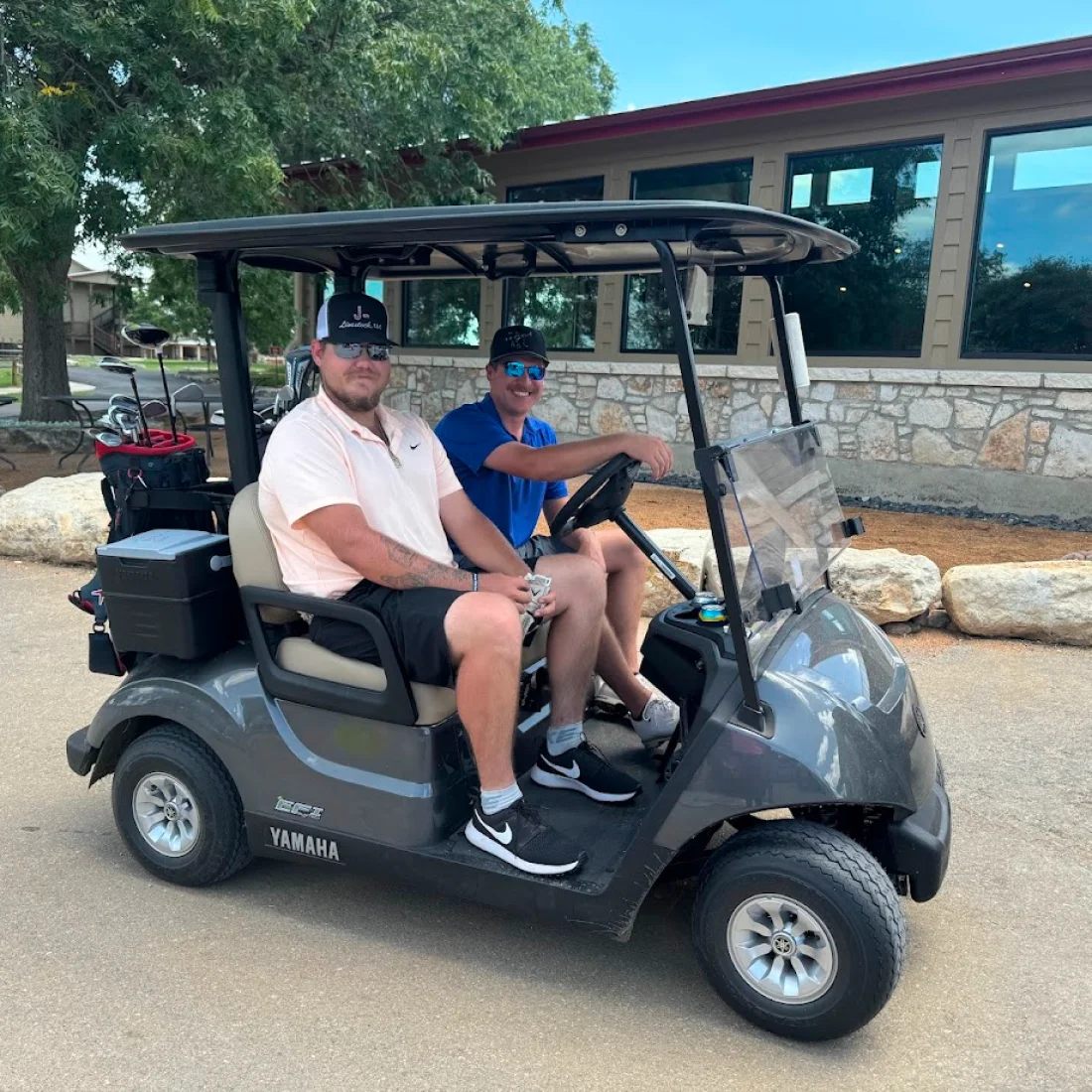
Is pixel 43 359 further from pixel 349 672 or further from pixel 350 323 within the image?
pixel 349 672

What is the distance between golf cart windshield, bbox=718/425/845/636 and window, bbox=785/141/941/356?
602cm

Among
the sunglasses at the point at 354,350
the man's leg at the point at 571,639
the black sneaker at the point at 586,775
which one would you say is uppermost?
the sunglasses at the point at 354,350

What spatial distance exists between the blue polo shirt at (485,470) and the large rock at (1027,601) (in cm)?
281

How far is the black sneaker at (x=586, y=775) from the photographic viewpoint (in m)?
2.65

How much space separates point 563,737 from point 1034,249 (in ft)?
22.4

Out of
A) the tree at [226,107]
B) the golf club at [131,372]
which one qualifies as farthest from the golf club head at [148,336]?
the tree at [226,107]

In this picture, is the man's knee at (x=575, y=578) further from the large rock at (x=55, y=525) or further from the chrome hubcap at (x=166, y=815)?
the large rock at (x=55, y=525)

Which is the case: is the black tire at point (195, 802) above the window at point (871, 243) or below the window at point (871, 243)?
below

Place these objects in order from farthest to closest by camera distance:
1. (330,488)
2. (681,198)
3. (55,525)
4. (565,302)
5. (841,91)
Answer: (565,302) → (681,198) → (841,91) → (55,525) → (330,488)

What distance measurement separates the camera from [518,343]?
316cm

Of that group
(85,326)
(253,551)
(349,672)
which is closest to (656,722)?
(349,672)

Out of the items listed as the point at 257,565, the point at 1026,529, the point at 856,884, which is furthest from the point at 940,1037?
the point at 1026,529

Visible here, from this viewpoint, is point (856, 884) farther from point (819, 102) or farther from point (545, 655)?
point (819, 102)

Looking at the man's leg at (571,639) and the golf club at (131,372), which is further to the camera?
the golf club at (131,372)
